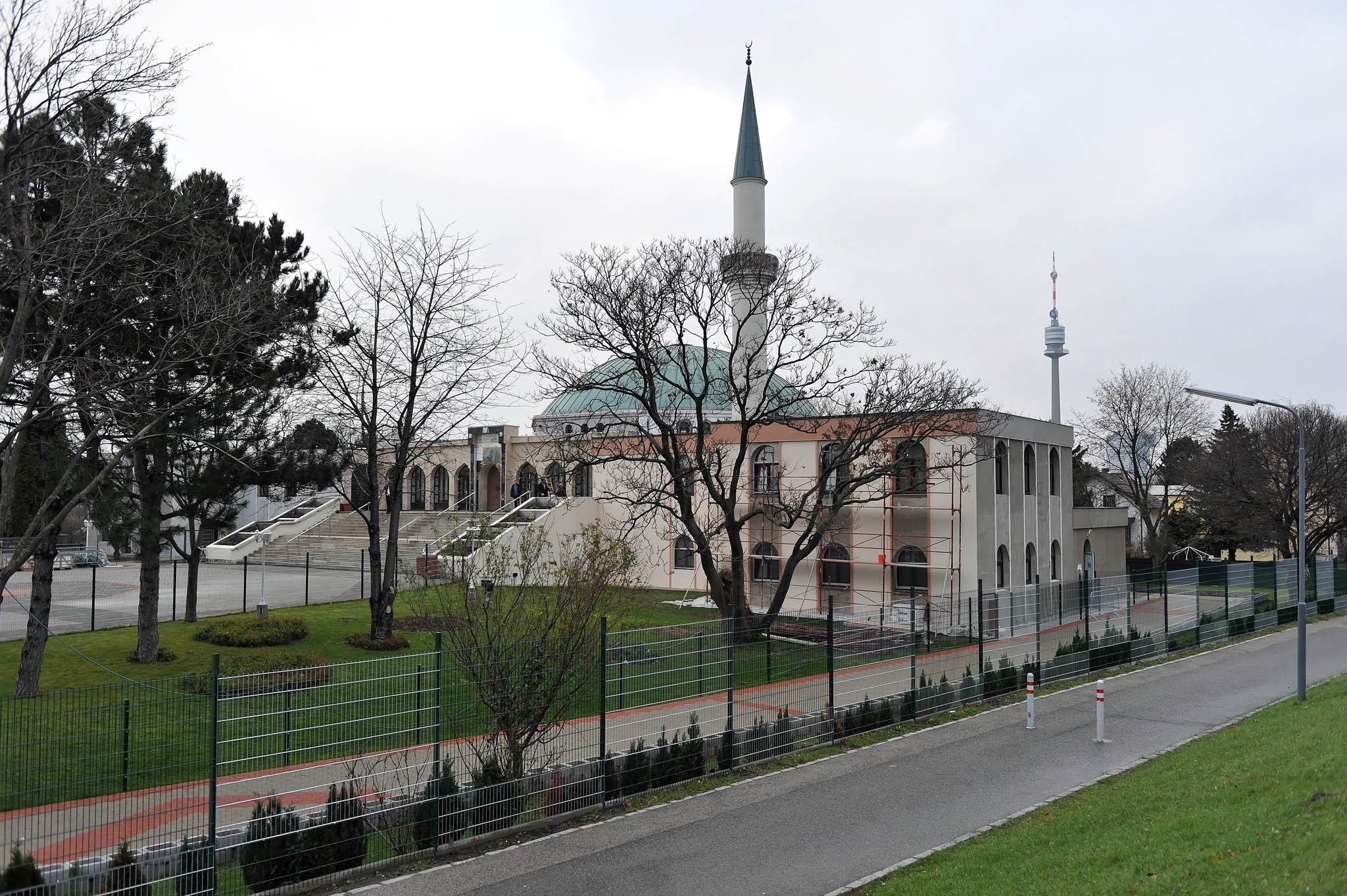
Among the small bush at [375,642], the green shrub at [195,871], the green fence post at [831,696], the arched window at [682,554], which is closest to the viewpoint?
the green shrub at [195,871]

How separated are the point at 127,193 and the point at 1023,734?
Answer: 16.2m

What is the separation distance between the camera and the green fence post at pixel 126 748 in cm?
977

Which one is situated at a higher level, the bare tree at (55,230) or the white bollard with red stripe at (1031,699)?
the bare tree at (55,230)

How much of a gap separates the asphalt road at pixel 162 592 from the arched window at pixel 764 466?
1466 centimetres

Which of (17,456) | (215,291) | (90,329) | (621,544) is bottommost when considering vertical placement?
(621,544)

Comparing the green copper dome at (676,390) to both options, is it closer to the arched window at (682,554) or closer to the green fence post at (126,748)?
the arched window at (682,554)

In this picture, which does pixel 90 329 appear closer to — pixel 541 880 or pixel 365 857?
pixel 365 857

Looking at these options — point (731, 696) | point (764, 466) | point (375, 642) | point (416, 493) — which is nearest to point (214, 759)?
point (731, 696)

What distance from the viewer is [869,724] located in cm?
1529

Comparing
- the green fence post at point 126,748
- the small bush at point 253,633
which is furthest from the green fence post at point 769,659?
the small bush at point 253,633

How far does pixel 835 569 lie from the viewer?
33.0 metres

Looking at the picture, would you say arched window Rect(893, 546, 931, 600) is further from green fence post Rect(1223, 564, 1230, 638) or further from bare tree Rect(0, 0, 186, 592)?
bare tree Rect(0, 0, 186, 592)

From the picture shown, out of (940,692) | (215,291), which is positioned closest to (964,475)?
(940,692)

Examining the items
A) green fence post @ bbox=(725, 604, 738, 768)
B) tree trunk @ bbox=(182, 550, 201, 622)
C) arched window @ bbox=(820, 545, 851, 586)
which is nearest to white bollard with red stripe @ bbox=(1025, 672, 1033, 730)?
green fence post @ bbox=(725, 604, 738, 768)
